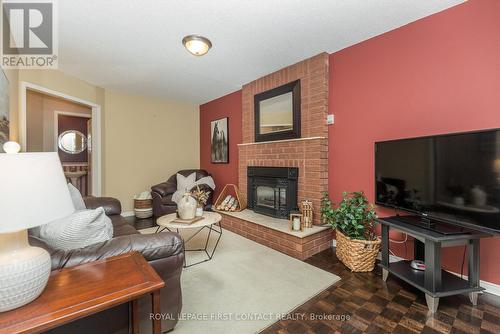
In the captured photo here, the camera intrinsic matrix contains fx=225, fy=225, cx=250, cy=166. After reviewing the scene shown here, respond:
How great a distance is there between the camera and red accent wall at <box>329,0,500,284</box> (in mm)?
1858

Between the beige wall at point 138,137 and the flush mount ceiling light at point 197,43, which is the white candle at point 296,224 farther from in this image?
the beige wall at point 138,137

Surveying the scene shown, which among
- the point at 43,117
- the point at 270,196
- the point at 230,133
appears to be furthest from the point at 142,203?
the point at 43,117

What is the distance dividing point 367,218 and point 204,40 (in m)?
2.53

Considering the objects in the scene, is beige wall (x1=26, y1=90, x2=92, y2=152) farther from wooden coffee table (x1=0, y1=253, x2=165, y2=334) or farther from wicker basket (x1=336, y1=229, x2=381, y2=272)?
wicker basket (x1=336, y1=229, x2=381, y2=272)

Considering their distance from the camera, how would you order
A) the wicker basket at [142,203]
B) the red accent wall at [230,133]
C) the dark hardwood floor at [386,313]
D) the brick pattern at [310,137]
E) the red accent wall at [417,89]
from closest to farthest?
the dark hardwood floor at [386,313]
the red accent wall at [417,89]
the brick pattern at [310,137]
the wicker basket at [142,203]
the red accent wall at [230,133]

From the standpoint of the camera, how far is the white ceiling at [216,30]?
1.96 m

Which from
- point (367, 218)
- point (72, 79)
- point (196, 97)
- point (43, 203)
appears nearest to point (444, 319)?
point (367, 218)

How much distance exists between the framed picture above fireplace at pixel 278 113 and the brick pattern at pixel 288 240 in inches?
52.1

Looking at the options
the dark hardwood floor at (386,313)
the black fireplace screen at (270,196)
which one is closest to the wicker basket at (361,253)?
the dark hardwood floor at (386,313)

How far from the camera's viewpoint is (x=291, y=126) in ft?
10.6

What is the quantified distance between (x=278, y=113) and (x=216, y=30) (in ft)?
4.88

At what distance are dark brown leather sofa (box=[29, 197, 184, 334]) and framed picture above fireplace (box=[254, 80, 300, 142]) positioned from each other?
2.34m

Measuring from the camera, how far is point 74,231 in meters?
1.26

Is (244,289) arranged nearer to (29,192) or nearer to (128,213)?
(29,192)
